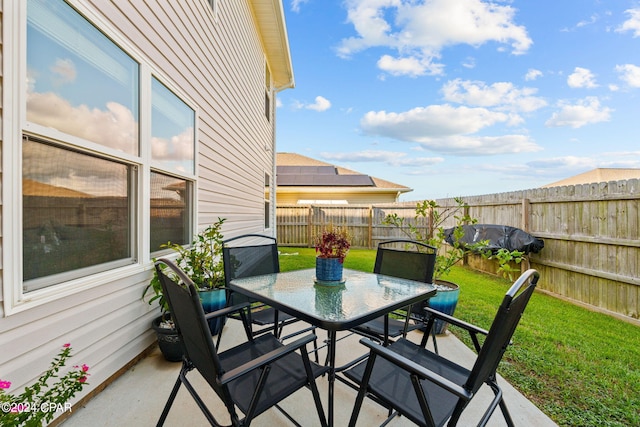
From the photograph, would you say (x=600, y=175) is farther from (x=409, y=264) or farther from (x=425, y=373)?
(x=425, y=373)

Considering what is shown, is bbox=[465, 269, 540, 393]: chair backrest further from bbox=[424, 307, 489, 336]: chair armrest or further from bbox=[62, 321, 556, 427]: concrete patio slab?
bbox=[62, 321, 556, 427]: concrete patio slab

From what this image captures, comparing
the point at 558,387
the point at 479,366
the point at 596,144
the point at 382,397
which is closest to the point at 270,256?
the point at 382,397

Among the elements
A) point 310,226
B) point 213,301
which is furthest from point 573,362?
point 310,226

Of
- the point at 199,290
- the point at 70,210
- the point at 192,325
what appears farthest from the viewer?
the point at 199,290

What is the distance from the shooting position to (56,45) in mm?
1676

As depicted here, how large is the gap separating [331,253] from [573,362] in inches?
97.0

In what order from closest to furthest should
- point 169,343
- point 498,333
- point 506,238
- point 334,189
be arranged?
point 498,333 < point 169,343 < point 506,238 < point 334,189

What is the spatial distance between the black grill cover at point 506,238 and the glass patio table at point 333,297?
10.6ft

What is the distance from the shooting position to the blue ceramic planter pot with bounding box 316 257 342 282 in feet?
7.18

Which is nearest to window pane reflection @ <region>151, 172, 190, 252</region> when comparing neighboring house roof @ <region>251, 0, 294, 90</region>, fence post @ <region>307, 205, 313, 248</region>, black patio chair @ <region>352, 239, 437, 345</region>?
black patio chair @ <region>352, 239, 437, 345</region>

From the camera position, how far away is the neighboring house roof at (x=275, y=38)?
584 cm

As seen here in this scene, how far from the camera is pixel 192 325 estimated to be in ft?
4.29

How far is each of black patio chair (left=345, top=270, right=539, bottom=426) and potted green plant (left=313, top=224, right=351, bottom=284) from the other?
646 mm

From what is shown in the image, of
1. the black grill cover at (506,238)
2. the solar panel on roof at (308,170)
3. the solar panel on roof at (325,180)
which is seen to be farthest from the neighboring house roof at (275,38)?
the solar panel on roof at (308,170)
